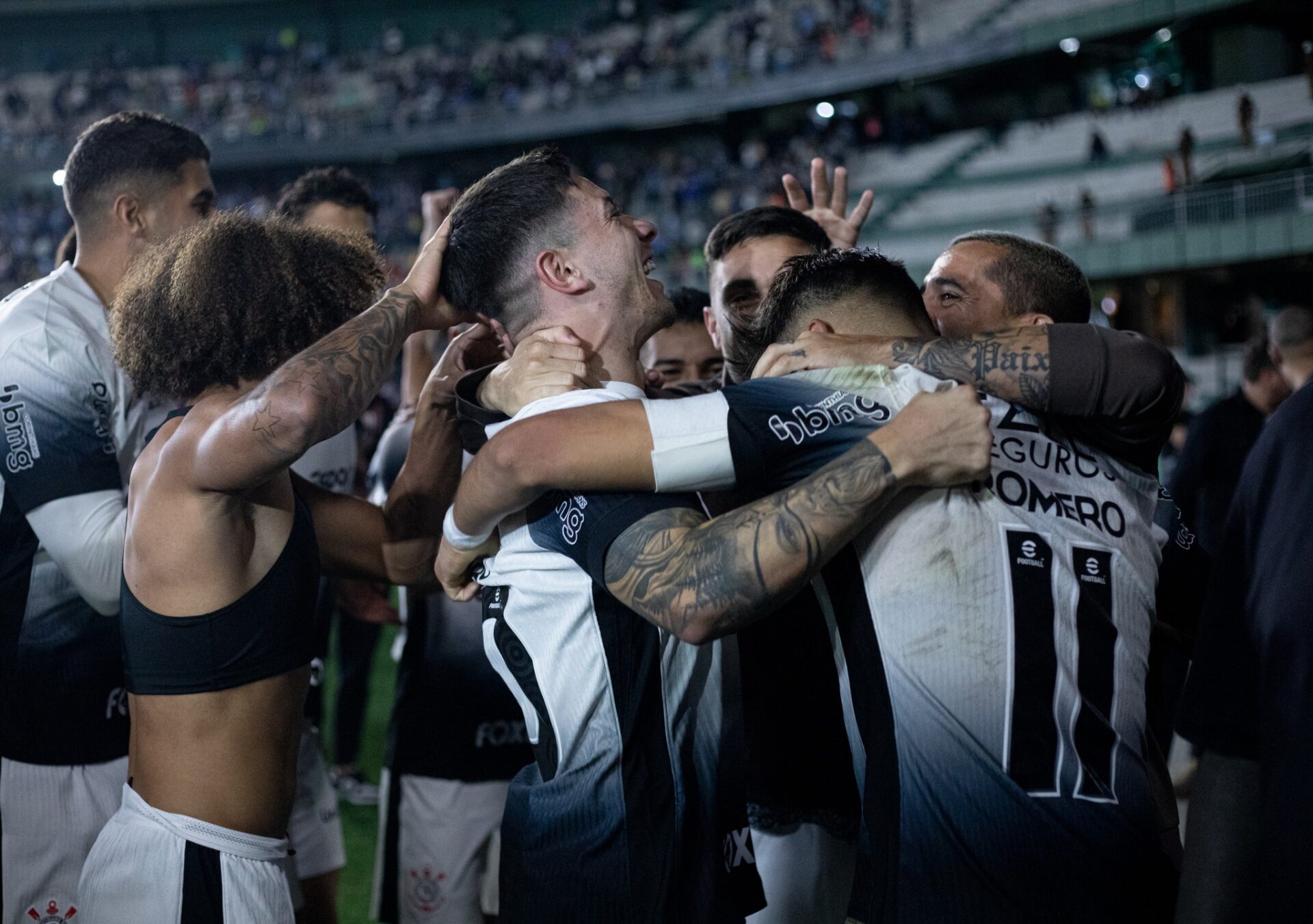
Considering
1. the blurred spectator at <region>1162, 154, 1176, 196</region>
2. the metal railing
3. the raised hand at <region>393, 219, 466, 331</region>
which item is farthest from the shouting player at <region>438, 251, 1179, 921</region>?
the blurred spectator at <region>1162, 154, 1176, 196</region>

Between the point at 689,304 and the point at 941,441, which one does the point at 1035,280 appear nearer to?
the point at 941,441

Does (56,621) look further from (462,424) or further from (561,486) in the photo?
(561,486)

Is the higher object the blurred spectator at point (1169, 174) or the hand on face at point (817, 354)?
the blurred spectator at point (1169, 174)

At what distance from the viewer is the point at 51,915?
299 cm

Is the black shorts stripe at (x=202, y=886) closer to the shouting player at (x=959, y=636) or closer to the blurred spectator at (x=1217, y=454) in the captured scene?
the shouting player at (x=959, y=636)

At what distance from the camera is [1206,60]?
24.6m

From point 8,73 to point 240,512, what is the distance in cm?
4208

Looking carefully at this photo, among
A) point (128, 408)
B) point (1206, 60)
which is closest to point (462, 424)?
point (128, 408)

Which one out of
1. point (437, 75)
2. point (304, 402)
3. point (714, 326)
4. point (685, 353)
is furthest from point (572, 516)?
point (437, 75)

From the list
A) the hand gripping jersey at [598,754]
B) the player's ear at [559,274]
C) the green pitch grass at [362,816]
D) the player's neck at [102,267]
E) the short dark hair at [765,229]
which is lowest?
the green pitch grass at [362,816]

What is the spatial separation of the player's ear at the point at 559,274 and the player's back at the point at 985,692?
581mm

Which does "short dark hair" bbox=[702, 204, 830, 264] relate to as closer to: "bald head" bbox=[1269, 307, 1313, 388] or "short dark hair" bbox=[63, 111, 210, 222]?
"short dark hair" bbox=[63, 111, 210, 222]

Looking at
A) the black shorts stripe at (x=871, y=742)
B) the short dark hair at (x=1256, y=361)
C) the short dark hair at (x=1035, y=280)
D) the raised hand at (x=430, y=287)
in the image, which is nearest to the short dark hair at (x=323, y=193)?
the raised hand at (x=430, y=287)

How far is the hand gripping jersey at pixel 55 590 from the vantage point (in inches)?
118
